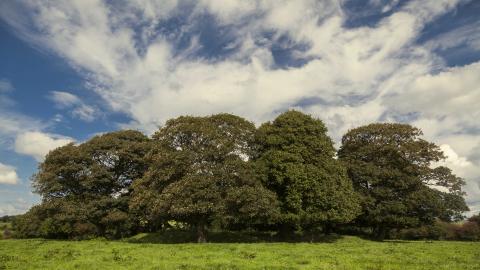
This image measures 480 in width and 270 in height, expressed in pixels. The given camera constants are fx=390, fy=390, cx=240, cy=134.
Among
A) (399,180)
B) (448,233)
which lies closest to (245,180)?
(399,180)

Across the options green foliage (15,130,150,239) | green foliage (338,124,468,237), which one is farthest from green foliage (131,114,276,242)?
green foliage (338,124,468,237)

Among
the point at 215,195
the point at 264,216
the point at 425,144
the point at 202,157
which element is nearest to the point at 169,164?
the point at 202,157

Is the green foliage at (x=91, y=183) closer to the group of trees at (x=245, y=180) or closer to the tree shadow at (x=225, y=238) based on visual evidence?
the group of trees at (x=245, y=180)

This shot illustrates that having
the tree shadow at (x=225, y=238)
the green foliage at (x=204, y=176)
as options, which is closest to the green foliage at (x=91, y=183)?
the tree shadow at (x=225, y=238)

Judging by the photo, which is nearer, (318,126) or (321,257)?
(321,257)

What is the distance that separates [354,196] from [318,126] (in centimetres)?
948

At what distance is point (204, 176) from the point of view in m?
39.7

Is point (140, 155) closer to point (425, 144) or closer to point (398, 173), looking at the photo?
point (398, 173)

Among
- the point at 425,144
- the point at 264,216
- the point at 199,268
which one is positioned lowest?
the point at 199,268

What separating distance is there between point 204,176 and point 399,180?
26.4 meters

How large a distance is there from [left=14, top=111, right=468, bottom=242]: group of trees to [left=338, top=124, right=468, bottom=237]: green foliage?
5.3 inches

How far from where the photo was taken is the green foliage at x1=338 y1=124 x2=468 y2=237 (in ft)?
163

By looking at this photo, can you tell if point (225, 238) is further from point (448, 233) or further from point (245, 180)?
point (448, 233)

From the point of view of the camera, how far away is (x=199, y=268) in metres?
20.4
